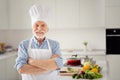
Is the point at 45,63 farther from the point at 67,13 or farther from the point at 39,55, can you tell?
the point at 67,13

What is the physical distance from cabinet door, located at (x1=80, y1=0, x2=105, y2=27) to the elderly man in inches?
127

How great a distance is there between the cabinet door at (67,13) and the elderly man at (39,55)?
3.21 m

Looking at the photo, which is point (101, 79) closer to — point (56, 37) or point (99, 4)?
point (99, 4)

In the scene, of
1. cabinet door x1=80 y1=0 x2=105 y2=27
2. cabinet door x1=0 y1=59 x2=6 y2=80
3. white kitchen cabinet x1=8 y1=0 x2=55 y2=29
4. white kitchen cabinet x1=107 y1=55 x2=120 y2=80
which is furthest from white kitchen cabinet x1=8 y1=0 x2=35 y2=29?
white kitchen cabinet x1=107 y1=55 x2=120 y2=80

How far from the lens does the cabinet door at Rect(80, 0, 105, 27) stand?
198 inches

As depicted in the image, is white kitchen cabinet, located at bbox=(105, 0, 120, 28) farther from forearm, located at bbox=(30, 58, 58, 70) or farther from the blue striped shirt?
forearm, located at bbox=(30, 58, 58, 70)

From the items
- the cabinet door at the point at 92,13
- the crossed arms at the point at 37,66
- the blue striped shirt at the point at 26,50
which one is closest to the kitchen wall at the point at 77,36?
the cabinet door at the point at 92,13

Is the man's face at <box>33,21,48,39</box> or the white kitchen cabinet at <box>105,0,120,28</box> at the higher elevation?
the white kitchen cabinet at <box>105,0,120,28</box>

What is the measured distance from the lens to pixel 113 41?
483 cm

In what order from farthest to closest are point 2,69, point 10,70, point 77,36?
point 77,36, point 10,70, point 2,69

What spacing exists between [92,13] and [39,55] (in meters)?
3.39

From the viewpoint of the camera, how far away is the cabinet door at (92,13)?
16.5ft

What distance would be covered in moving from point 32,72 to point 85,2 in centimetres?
354

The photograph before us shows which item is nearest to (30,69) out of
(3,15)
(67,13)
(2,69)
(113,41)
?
(2,69)
